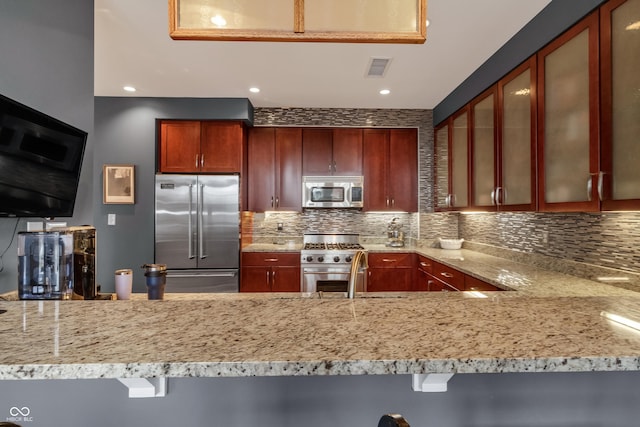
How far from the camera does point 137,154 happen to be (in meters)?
3.86

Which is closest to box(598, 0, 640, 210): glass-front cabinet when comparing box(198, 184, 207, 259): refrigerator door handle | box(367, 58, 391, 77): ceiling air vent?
box(367, 58, 391, 77): ceiling air vent

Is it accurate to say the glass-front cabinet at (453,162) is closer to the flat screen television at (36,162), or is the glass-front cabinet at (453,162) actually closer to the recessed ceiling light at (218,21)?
the recessed ceiling light at (218,21)

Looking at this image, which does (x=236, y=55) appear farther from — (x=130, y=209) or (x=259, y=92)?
(x=130, y=209)

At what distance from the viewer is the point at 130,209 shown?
3883 mm

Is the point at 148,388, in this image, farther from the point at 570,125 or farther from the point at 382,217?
the point at 382,217

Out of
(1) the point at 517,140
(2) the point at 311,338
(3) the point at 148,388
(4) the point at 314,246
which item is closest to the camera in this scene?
(2) the point at 311,338

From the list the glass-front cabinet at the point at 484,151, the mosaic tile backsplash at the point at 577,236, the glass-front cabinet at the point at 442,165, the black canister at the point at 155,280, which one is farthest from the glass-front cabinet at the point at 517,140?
the black canister at the point at 155,280

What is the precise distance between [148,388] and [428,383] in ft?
2.33

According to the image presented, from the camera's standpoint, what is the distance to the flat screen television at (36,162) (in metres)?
1.42

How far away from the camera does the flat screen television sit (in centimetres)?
142

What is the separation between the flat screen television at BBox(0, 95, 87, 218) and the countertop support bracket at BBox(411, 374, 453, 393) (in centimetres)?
177

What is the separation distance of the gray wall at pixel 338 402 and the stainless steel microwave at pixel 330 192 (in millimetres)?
3380

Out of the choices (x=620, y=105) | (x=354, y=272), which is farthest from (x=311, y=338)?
(x=620, y=105)

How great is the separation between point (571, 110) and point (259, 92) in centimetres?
285
